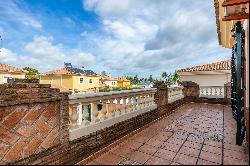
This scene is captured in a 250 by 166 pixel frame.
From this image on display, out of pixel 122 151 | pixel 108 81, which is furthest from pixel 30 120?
pixel 108 81

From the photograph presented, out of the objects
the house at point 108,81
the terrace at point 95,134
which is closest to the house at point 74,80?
the house at point 108,81

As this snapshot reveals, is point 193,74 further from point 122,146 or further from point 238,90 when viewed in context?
point 122,146

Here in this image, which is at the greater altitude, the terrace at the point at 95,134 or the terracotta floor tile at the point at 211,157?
the terrace at the point at 95,134

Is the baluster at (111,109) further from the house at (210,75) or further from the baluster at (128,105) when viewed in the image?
the house at (210,75)

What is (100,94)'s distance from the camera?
500 centimetres

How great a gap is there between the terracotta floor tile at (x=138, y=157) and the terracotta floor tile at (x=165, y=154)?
0.27m

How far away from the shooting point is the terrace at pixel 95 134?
3.45 m

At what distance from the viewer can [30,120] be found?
11.8 ft

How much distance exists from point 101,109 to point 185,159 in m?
2.42

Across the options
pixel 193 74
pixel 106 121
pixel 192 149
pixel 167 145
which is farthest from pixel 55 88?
pixel 193 74

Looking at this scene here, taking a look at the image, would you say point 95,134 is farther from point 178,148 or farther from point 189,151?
point 189,151

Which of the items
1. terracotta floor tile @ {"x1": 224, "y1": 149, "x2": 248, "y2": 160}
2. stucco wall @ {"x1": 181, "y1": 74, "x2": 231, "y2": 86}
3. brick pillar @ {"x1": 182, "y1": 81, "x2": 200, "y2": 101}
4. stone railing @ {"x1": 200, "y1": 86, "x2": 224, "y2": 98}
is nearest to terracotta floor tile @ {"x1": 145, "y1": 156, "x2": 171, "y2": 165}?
terracotta floor tile @ {"x1": 224, "y1": 149, "x2": 248, "y2": 160}

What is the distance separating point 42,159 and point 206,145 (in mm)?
4006

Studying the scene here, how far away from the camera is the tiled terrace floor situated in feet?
13.9
